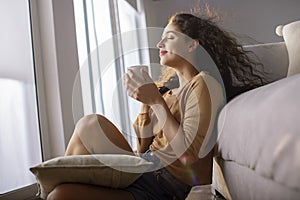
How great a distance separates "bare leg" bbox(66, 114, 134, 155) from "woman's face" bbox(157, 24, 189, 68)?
28cm

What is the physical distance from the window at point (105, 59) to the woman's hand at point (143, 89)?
0.43 meters

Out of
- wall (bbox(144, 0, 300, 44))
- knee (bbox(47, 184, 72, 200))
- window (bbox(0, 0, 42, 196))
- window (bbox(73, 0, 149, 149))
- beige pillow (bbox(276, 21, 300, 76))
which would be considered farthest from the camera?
wall (bbox(144, 0, 300, 44))

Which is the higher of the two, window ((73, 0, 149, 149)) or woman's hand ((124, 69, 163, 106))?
window ((73, 0, 149, 149))

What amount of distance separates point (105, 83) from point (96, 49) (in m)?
0.26

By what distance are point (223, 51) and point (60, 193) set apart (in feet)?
2.35

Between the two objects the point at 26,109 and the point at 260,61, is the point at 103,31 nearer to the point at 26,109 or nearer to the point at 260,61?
the point at 26,109

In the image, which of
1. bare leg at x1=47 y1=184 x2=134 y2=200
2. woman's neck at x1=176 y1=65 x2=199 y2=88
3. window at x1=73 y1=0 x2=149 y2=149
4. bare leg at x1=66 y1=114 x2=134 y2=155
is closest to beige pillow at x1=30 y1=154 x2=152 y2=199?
bare leg at x1=47 y1=184 x2=134 y2=200

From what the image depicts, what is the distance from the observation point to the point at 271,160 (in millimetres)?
678

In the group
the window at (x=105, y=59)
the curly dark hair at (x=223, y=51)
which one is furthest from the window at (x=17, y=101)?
the curly dark hair at (x=223, y=51)

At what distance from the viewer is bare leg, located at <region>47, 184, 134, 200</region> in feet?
3.24

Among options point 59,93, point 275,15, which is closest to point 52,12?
point 59,93

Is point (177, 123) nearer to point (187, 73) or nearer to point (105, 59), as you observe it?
point (187, 73)

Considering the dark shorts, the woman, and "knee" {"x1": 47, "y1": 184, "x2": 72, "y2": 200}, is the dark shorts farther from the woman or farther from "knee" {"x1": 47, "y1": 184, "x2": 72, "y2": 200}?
"knee" {"x1": 47, "y1": 184, "x2": 72, "y2": 200}

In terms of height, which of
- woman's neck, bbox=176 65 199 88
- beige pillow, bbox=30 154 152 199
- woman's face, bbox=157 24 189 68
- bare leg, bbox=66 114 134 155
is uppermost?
woman's face, bbox=157 24 189 68
